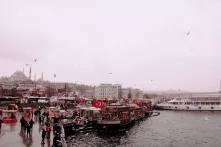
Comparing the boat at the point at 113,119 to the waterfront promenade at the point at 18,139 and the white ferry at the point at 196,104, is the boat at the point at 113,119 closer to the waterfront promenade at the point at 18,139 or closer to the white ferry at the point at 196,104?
the waterfront promenade at the point at 18,139

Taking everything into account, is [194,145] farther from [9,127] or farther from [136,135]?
[9,127]

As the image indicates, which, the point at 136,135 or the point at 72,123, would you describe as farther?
the point at 136,135

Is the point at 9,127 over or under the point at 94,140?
over

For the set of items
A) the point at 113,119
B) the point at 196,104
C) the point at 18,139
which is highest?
the point at 18,139

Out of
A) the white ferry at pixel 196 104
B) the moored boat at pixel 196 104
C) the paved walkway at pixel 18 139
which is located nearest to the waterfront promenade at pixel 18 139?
the paved walkway at pixel 18 139

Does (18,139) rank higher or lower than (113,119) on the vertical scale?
higher

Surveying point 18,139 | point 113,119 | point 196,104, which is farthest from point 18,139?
point 196,104

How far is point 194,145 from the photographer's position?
158 feet

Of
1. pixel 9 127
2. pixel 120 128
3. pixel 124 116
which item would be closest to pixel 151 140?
pixel 120 128

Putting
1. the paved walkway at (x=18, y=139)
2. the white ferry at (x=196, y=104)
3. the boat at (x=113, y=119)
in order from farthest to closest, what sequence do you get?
the white ferry at (x=196, y=104), the boat at (x=113, y=119), the paved walkway at (x=18, y=139)

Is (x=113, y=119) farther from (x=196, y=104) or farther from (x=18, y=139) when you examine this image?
(x=196, y=104)

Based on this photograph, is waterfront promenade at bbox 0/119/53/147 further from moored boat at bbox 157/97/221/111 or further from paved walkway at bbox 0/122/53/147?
moored boat at bbox 157/97/221/111

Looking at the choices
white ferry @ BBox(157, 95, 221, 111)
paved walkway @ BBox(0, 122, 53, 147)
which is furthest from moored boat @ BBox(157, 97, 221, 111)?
paved walkway @ BBox(0, 122, 53, 147)

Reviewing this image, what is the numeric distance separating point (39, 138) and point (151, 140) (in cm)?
2723
